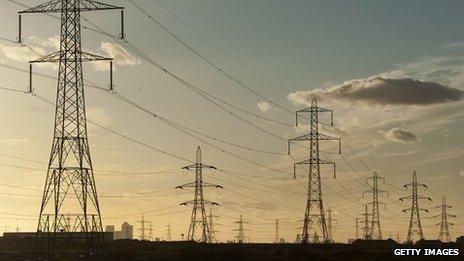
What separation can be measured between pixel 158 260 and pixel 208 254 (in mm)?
7336

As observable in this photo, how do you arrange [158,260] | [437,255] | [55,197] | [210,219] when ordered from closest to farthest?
[55,197], [158,260], [437,255], [210,219]

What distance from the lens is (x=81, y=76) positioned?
70625 millimetres

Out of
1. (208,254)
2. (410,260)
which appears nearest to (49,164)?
(208,254)

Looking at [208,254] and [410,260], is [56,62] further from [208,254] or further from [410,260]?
[410,260]

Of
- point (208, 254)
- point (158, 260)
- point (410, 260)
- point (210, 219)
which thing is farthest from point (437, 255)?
point (210, 219)

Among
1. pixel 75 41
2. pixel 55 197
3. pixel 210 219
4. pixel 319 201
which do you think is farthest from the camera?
pixel 210 219

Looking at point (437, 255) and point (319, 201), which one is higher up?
point (319, 201)

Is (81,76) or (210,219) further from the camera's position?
(210,219)

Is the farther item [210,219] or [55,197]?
[210,219]

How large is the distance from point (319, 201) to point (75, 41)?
51.8 metres

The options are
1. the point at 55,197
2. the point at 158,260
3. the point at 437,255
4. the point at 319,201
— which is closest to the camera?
the point at 55,197

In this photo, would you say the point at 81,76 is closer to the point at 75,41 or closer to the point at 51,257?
the point at 75,41

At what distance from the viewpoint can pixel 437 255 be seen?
105 metres

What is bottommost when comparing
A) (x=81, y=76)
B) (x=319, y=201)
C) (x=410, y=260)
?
(x=410, y=260)
